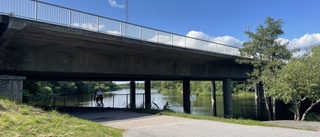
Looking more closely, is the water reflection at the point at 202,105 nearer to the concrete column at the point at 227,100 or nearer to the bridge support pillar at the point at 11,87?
the concrete column at the point at 227,100

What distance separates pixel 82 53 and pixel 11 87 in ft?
23.4

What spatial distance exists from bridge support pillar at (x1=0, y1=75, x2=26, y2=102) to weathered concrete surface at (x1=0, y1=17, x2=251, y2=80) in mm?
2284

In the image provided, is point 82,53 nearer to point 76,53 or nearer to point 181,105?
point 76,53

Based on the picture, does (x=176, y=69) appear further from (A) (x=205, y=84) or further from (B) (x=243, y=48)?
(A) (x=205, y=84)

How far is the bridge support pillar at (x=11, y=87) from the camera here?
10.2m

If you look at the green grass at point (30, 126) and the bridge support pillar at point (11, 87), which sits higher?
the bridge support pillar at point (11, 87)

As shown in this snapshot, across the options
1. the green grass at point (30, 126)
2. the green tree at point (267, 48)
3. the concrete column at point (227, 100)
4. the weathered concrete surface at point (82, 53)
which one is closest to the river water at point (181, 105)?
A: the concrete column at point (227, 100)

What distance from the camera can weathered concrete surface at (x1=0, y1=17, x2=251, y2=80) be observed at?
1288 centimetres

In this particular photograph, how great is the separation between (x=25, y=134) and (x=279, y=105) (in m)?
36.5

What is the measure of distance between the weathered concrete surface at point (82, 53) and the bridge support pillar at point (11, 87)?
89.9 inches

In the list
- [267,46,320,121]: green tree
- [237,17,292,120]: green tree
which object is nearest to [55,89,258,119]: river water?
[237,17,292,120]: green tree

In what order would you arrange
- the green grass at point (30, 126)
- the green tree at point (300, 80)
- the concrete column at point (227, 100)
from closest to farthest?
the green grass at point (30, 126) < the green tree at point (300, 80) < the concrete column at point (227, 100)

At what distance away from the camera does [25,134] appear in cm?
593

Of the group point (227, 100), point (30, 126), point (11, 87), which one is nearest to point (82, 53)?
point (11, 87)
